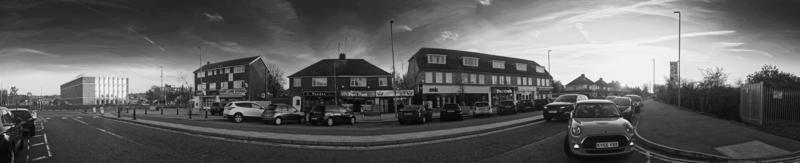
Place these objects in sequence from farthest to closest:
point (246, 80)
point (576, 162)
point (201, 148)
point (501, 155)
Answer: point (246, 80) < point (201, 148) < point (501, 155) < point (576, 162)

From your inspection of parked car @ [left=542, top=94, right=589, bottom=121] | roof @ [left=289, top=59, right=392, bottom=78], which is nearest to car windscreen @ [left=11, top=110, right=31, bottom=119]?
parked car @ [left=542, top=94, right=589, bottom=121]

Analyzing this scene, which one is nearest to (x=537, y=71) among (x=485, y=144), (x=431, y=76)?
(x=431, y=76)

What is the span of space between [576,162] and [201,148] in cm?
1083

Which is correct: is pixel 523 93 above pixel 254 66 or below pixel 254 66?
below

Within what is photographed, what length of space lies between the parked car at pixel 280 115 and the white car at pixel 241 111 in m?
2.65

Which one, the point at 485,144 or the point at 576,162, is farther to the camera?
the point at 485,144

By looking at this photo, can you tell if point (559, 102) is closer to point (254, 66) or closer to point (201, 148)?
point (201, 148)

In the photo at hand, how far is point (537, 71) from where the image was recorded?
7138cm

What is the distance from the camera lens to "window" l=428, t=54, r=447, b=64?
51.0 metres

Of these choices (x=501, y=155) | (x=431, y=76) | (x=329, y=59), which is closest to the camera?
(x=501, y=155)

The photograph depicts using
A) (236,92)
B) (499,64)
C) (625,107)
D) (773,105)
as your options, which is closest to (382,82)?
(499,64)

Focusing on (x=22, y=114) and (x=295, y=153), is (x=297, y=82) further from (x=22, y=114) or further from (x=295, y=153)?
(x=295, y=153)

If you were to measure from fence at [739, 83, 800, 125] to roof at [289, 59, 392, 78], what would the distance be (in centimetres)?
3733

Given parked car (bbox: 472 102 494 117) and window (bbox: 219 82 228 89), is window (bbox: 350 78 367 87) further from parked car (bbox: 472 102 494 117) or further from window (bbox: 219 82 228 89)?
window (bbox: 219 82 228 89)
